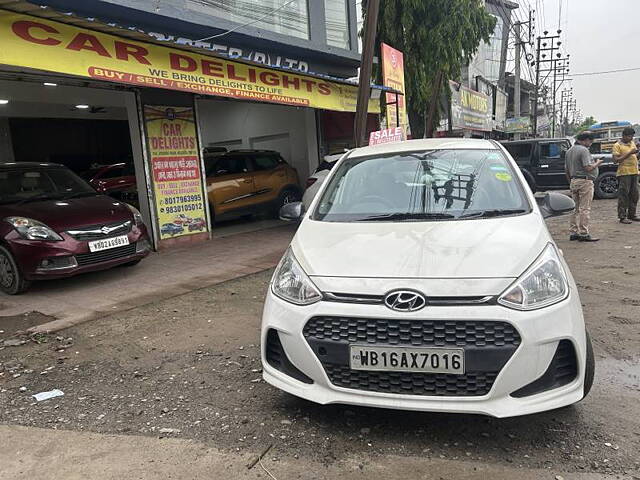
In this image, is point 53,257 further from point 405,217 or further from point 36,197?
point 405,217

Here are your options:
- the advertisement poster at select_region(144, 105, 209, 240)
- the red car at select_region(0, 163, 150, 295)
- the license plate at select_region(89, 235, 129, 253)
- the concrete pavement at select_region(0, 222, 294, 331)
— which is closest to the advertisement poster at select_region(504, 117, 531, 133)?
the concrete pavement at select_region(0, 222, 294, 331)

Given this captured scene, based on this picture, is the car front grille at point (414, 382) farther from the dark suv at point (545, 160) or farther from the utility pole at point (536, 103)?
the utility pole at point (536, 103)

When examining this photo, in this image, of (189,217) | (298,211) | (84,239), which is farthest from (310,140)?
(298,211)

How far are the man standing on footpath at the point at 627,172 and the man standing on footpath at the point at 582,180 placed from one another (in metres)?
1.36

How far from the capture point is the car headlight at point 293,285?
2.61m

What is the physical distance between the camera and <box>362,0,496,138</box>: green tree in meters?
12.1

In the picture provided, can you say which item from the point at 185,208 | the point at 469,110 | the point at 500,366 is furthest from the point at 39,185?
the point at 469,110

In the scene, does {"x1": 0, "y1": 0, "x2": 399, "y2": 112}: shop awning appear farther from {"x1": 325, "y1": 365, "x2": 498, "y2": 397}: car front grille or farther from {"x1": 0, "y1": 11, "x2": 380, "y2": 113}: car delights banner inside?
{"x1": 325, "y1": 365, "x2": 498, "y2": 397}: car front grille

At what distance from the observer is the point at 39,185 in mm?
6500

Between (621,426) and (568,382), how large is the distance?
0.56m

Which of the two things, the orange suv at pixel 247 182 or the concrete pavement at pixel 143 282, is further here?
the orange suv at pixel 247 182

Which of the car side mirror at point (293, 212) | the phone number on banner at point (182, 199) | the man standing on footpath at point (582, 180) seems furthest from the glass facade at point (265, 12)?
the man standing on footpath at point (582, 180)

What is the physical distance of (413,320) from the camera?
2.37m

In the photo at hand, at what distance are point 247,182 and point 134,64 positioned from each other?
5.02 m
